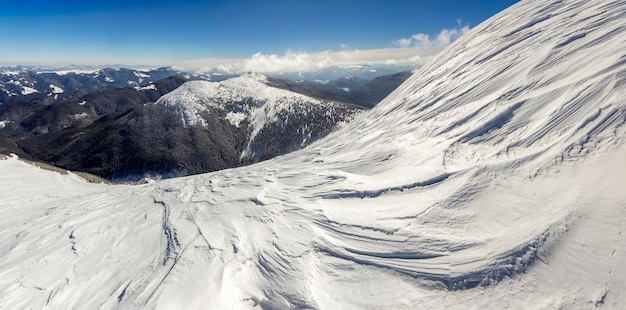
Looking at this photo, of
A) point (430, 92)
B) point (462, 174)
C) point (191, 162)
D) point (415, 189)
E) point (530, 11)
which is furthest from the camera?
point (191, 162)

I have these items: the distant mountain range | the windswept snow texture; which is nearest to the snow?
the distant mountain range

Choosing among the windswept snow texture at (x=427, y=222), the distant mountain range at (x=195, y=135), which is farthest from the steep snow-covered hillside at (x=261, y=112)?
the windswept snow texture at (x=427, y=222)

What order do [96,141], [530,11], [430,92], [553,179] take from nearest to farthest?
1. [553,179]
2. [430,92]
3. [530,11]
4. [96,141]

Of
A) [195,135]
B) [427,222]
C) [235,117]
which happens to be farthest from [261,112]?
[427,222]

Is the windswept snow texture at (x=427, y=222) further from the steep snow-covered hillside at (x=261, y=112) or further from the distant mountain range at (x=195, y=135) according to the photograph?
the steep snow-covered hillside at (x=261, y=112)

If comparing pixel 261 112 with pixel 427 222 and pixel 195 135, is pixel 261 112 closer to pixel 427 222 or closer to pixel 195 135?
pixel 195 135

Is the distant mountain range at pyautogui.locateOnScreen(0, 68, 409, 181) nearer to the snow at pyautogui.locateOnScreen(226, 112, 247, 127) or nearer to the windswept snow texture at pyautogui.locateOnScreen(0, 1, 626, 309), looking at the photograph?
the snow at pyautogui.locateOnScreen(226, 112, 247, 127)

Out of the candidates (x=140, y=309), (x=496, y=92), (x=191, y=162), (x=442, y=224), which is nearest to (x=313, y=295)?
(x=442, y=224)

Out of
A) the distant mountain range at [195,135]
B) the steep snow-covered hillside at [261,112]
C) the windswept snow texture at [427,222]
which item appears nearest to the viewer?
the windswept snow texture at [427,222]

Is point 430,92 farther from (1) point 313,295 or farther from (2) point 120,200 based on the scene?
(2) point 120,200
